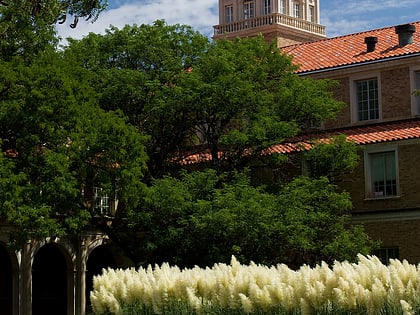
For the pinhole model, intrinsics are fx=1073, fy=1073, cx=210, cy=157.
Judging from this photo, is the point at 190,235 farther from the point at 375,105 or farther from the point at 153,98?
the point at 375,105

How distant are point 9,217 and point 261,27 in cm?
4618

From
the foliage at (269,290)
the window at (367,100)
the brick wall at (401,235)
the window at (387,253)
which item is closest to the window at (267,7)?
the window at (367,100)

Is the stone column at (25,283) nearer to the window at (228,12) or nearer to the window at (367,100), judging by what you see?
the window at (367,100)

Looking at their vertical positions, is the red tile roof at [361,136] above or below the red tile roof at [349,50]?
below

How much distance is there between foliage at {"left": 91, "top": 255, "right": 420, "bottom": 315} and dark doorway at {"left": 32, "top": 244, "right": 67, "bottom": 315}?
99.2 feet

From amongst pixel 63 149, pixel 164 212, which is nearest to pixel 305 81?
pixel 164 212

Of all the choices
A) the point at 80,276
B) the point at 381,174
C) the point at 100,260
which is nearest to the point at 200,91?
the point at 381,174

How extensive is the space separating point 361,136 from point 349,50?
20.5ft

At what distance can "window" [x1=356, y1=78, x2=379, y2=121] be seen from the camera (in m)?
48.9

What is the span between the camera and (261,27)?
79.9 m

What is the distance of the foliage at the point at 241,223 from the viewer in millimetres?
39406

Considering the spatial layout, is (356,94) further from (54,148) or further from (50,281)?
(50,281)

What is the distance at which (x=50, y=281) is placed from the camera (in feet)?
172

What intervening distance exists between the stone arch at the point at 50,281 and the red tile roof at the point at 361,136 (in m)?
9.41
